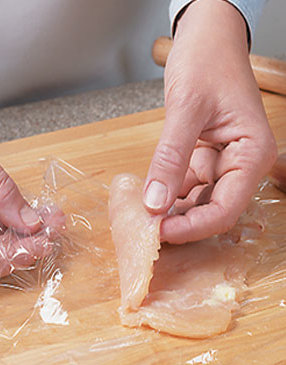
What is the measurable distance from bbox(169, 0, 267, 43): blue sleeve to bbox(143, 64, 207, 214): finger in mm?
302

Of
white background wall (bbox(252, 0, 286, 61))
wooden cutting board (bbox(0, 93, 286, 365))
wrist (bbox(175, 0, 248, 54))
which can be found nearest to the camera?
wooden cutting board (bbox(0, 93, 286, 365))

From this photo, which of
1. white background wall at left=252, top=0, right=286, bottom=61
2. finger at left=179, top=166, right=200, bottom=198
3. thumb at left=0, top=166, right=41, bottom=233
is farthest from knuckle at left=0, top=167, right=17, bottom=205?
white background wall at left=252, top=0, right=286, bottom=61

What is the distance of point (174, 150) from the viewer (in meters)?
0.99

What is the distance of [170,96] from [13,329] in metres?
0.56

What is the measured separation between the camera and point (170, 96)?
3.55 ft

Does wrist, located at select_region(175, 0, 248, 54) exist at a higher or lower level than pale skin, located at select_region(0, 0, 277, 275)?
higher

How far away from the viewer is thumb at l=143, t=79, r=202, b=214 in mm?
977

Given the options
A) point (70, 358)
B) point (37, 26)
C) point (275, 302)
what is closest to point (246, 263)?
point (275, 302)

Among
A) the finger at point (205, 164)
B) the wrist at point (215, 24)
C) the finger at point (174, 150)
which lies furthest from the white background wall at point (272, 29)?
the finger at point (174, 150)

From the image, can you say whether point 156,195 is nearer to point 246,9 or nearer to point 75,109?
point 246,9

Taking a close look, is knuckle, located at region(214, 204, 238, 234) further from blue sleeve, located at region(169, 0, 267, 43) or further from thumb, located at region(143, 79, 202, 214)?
blue sleeve, located at region(169, 0, 267, 43)

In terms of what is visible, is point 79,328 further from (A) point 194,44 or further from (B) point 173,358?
(A) point 194,44

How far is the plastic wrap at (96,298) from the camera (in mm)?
830

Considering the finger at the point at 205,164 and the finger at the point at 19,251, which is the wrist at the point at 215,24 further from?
the finger at the point at 19,251
